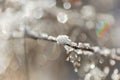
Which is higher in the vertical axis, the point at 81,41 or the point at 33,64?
the point at 81,41

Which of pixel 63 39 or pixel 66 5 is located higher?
pixel 66 5

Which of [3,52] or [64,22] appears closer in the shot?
[64,22]

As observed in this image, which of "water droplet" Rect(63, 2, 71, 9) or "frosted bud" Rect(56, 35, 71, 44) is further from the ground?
"water droplet" Rect(63, 2, 71, 9)

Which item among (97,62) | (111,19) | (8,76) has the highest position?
(111,19)

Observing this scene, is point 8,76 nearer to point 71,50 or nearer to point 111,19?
point 71,50

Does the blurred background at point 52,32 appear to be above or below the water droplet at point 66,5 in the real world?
below

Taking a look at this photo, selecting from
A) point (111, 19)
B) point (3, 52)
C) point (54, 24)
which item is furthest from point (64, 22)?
point (3, 52)

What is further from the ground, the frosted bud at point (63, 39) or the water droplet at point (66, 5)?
the water droplet at point (66, 5)
